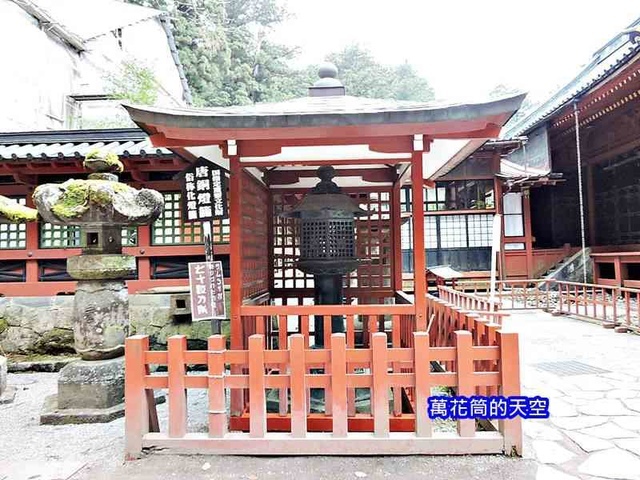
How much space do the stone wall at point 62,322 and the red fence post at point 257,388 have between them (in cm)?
377

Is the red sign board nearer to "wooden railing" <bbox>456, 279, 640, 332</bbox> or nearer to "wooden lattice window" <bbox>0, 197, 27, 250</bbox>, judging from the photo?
"wooden lattice window" <bbox>0, 197, 27, 250</bbox>

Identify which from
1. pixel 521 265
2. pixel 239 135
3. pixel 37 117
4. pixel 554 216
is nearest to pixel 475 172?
pixel 521 265

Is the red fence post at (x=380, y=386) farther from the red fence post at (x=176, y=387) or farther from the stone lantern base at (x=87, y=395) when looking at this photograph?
the stone lantern base at (x=87, y=395)

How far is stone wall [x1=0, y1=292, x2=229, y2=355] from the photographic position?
6582 millimetres

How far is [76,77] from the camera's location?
54.3ft

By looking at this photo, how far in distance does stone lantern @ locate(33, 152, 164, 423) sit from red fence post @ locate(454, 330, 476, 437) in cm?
352

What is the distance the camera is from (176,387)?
10.3 feet

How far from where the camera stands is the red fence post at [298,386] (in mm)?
3100

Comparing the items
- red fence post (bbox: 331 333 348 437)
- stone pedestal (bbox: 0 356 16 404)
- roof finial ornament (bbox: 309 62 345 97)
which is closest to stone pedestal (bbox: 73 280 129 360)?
stone pedestal (bbox: 0 356 16 404)

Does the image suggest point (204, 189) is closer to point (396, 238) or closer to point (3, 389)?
point (396, 238)

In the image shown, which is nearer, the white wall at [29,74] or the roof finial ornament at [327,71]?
the roof finial ornament at [327,71]

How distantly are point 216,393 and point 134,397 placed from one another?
635mm

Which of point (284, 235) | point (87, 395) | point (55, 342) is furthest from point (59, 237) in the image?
point (284, 235)

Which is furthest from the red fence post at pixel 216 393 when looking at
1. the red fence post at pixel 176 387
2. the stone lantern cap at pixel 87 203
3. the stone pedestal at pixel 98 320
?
the stone lantern cap at pixel 87 203
